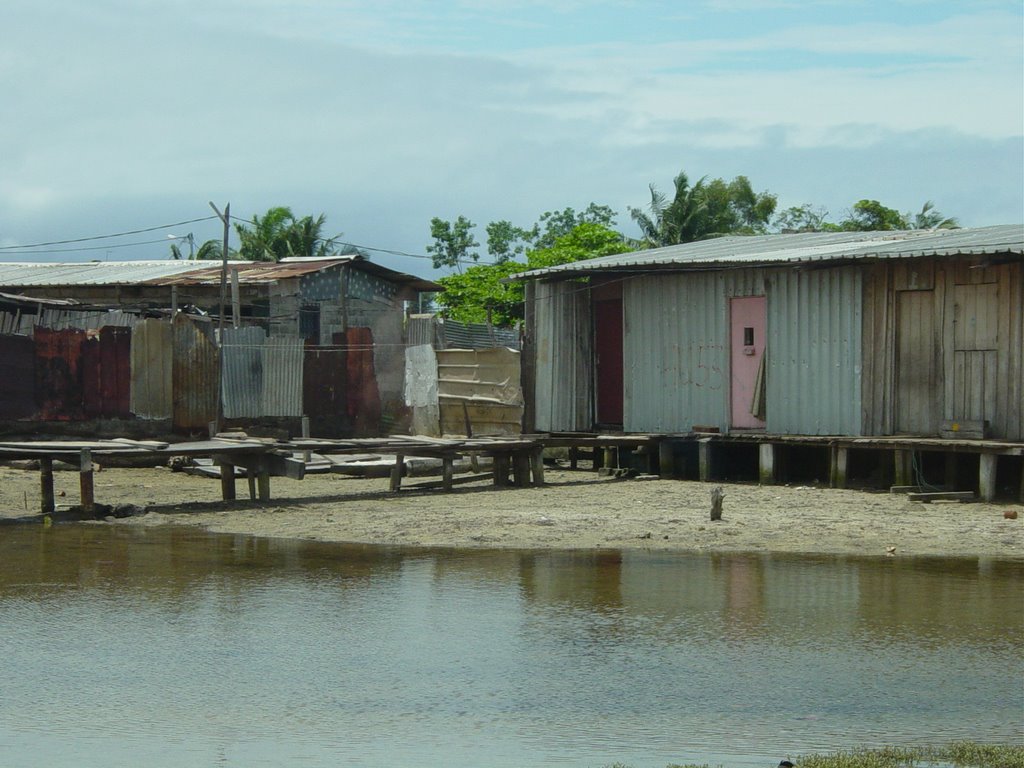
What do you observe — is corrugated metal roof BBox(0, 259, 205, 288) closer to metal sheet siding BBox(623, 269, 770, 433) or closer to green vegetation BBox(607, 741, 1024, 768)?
metal sheet siding BBox(623, 269, 770, 433)

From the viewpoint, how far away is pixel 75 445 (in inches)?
635

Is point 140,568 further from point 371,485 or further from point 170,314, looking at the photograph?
point 170,314

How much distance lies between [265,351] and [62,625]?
1432cm

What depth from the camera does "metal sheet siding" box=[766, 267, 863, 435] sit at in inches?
752

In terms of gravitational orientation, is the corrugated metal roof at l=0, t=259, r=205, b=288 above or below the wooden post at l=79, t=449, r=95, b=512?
above

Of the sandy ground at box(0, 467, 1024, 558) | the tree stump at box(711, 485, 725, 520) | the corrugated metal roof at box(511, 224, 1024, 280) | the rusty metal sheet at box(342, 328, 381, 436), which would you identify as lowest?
the sandy ground at box(0, 467, 1024, 558)

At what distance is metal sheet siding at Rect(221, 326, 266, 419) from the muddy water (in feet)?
33.0

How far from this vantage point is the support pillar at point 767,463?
19500mm

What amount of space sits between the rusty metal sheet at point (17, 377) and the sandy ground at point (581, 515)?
5.85 ft

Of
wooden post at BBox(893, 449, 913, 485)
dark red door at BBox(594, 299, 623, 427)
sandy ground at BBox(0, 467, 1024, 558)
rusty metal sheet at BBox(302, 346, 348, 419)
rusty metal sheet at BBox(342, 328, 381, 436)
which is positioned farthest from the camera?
rusty metal sheet at BBox(342, 328, 381, 436)

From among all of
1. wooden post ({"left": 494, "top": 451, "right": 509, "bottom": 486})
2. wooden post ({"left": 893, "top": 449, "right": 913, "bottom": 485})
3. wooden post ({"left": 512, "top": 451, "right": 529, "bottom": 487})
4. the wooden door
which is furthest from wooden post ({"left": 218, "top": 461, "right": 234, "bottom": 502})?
the wooden door

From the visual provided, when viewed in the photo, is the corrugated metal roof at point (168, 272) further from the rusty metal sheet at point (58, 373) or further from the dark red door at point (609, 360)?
the dark red door at point (609, 360)

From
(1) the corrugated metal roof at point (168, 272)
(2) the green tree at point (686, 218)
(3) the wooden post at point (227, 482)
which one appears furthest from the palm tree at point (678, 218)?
(3) the wooden post at point (227, 482)

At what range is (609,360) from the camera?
910 inches
